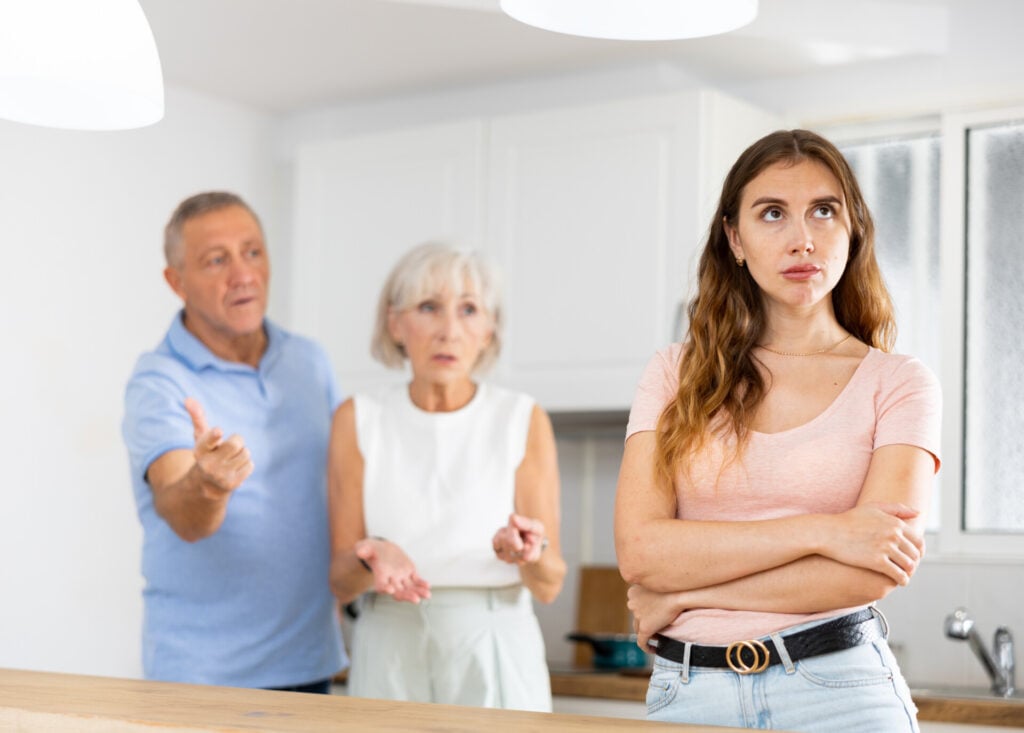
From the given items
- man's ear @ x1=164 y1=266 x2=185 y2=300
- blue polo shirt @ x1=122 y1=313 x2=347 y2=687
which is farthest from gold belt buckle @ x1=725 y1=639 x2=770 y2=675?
man's ear @ x1=164 y1=266 x2=185 y2=300

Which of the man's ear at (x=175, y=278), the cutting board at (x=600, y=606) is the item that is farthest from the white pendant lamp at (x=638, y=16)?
the cutting board at (x=600, y=606)

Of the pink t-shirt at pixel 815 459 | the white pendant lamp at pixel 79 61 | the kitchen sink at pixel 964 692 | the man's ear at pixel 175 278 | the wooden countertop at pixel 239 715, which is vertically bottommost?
the kitchen sink at pixel 964 692

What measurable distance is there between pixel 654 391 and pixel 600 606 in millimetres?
2004

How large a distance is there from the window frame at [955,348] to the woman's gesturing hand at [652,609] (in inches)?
75.5

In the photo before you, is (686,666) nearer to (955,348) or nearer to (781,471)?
(781,471)

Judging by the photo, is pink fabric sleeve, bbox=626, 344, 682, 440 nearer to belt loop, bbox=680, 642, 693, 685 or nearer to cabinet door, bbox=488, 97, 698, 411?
belt loop, bbox=680, 642, 693, 685

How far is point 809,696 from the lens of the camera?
4.87ft

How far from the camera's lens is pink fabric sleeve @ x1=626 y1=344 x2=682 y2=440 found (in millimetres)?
1704

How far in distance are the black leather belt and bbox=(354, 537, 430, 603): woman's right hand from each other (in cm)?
64

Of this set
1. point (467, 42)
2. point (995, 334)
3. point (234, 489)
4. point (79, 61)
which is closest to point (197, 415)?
point (234, 489)

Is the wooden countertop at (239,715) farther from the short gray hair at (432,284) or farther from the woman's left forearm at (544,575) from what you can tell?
the short gray hair at (432,284)

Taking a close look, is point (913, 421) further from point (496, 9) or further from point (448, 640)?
point (496, 9)

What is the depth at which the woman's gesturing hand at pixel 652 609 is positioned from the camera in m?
1.57

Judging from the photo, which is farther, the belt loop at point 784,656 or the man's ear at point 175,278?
the man's ear at point 175,278
